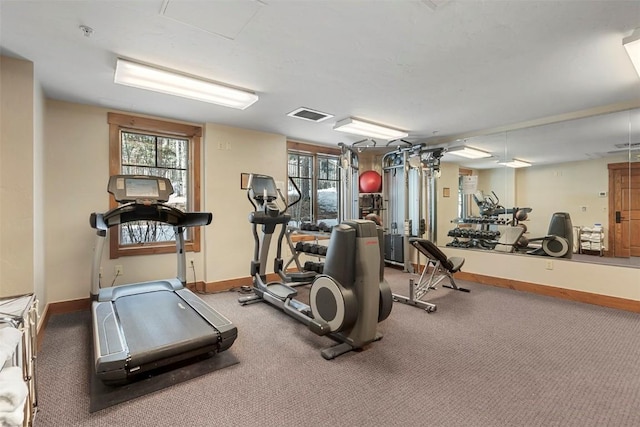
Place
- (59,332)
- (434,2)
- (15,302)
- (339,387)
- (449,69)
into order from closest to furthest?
(15,302)
(434,2)
(339,387)
(449,69)
(59,332)

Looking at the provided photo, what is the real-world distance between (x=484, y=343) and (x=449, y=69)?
250 cm

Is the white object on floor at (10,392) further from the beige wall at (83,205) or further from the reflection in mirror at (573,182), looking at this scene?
the reflection in mirror at (573,182)

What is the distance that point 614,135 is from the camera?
3822mm

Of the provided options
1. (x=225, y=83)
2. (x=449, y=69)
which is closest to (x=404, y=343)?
(x=449, y=69)

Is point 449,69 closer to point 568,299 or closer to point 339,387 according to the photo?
point 339,387

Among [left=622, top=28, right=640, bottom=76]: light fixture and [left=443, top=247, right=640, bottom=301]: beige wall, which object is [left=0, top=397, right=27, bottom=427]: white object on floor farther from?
[left=443, top=247, right=640, bottom=301]: beige wall

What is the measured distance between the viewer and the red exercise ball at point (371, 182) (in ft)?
18.3

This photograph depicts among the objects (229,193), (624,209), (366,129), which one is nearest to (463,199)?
(624,209)

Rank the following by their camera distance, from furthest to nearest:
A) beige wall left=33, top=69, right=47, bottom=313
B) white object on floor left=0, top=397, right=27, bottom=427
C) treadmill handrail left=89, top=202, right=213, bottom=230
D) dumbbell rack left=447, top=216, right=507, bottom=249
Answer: dumbbell rack left=447, top=216, right=507, bottom=249
treadmill handrail left=89, top=202, right=213, bottom=230
beige wall left=33, top=69, right=47, bottom=313
white object on floor left=0, top=397, right=27, bottom=427

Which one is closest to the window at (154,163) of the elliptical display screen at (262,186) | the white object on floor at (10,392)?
the elliptical display screen at (262,186)

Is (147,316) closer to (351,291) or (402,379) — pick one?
(351,291)

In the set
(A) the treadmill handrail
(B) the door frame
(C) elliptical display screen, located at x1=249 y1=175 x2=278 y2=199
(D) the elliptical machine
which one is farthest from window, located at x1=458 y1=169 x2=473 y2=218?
(A) the treadmill handrail

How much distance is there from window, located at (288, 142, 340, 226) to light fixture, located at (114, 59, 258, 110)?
2095 mm

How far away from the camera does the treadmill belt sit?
2.09 m
